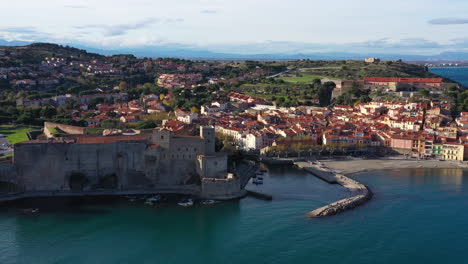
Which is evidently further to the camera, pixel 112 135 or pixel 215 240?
pixel 112 135

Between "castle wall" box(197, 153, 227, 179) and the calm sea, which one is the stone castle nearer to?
"castle wall" box(197, 153, 227, 179)

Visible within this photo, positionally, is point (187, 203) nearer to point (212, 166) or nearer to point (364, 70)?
point (212, 166)

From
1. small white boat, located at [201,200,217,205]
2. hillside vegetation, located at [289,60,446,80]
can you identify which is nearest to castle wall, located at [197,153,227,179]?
small white boat, located at [201,200,217,205]

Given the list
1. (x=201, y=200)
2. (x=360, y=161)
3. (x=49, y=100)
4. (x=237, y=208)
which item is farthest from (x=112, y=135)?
(x=49, y=100)

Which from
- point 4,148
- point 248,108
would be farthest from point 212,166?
point 248,108

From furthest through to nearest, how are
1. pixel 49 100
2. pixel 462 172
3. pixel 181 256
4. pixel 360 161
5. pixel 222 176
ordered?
pixel 49 100 → pixel 360 161 → pixel 462 172 → pixel 222 176 → pixel 181 256

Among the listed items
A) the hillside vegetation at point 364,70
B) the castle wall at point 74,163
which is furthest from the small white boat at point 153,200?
the hillside vegetation at point 364,70

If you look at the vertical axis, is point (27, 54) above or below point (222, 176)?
above

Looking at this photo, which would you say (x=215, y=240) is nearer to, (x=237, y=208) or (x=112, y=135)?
(x=237, y=208)

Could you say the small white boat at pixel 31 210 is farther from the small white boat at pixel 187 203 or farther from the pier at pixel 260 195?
the pier at pixel 260 195
